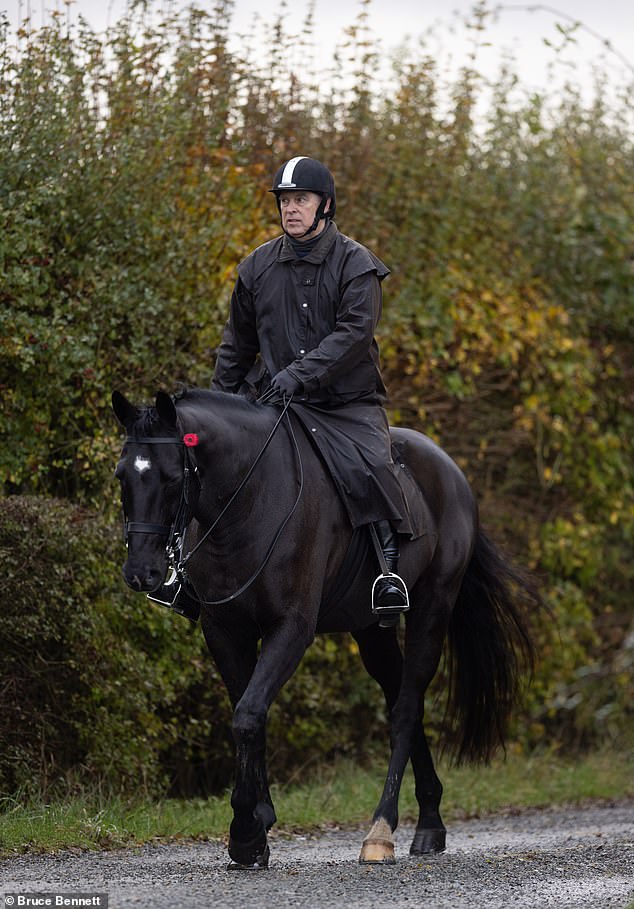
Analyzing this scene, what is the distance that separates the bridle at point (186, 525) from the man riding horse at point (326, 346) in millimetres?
288

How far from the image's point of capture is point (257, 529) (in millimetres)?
6461

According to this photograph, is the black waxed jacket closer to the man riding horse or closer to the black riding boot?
the man riding horse

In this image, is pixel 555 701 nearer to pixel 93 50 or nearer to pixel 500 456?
pixel 500 456

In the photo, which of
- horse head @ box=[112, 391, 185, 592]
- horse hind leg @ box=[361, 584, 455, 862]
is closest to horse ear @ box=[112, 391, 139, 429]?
horse head @ box=[112, 391, 185, 592]

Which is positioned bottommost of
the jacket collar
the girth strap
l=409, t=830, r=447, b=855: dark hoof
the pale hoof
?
l=409, t=830, r=447, b=855: dark hoof

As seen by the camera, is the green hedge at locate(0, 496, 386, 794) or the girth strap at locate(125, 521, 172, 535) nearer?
the girth strap at locate(125, 521, 172, 535)

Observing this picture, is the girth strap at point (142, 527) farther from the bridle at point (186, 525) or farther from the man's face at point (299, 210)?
the man's face at point (299, 210)

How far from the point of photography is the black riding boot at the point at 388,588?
7.11m

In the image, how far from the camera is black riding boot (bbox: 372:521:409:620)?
23.3 feet

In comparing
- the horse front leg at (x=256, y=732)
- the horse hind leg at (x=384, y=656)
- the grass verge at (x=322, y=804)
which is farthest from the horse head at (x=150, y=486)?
the horse hind leg at (x=384, y=656)

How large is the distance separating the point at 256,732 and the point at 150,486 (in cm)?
123

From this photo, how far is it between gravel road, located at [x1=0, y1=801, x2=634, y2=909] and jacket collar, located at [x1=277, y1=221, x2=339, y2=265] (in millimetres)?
3003

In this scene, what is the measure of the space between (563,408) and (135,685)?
18.3ft

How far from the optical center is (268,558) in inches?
254
